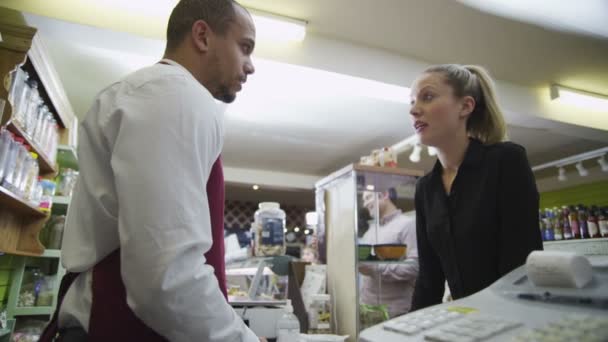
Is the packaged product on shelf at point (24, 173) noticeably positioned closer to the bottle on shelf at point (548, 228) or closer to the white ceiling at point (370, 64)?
the white ceiling at point (370, 64)

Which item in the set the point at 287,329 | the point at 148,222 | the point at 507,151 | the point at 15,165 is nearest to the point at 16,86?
the point at 15,165

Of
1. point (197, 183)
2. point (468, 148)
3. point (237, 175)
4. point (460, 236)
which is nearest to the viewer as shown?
→ point (197, 183)

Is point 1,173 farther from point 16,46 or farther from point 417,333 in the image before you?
point 417,333

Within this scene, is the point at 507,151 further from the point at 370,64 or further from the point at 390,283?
the point at 370,64

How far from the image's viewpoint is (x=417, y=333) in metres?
0.51

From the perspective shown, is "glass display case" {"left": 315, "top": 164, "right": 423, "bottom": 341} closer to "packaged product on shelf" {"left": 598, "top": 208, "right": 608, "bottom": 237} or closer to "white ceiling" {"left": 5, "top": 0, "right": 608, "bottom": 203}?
"white ceiling" {"left": 5, "top": 0, "right": 608, "bottom": 203}

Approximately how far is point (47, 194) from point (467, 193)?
10.5 ft

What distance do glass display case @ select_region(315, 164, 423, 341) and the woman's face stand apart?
970 mm

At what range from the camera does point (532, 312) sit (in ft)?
1.73

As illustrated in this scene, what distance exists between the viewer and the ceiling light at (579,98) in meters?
3.93

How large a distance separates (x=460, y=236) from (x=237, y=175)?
6197 mm

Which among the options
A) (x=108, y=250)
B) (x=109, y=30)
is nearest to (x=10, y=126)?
(x=109, y=30)

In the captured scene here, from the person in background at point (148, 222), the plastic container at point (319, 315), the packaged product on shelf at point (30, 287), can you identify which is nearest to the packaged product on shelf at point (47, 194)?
the packaged product on shelf at point (30, 287)

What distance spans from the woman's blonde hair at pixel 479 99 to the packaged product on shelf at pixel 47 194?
294cm
